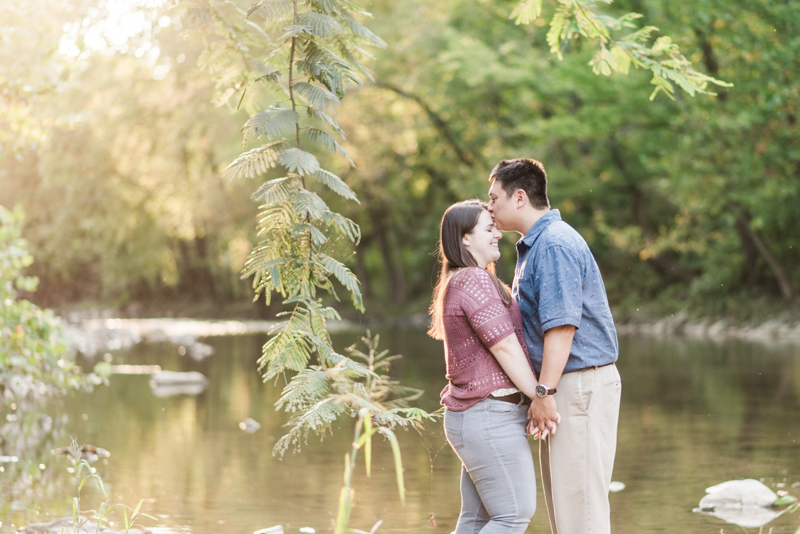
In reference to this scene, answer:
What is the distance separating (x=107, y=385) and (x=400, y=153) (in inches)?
849

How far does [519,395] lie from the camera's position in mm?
4156

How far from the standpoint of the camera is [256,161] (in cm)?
464

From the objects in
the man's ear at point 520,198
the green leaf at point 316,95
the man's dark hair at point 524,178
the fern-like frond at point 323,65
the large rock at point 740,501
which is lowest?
the large rock at point 740,501

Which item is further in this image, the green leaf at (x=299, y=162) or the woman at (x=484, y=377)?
the green leaf at (x=299, y=162)

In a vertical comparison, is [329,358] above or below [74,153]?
below

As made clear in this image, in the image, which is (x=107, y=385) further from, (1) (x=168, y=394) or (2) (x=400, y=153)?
(2) (x=400, y=153)

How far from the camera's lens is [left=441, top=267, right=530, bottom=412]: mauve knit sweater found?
4020 mm

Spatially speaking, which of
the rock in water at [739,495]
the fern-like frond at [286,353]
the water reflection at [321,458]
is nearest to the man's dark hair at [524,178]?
the fern-like frond at [286,353]

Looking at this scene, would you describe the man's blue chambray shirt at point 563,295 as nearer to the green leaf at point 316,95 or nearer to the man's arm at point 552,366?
the man's arm at point 552,366

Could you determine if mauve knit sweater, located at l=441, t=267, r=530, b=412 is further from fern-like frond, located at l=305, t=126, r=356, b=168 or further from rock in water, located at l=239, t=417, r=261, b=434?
rock in water, located at l=239, t=417, r=261, b=434

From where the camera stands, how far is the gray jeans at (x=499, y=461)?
158 inches

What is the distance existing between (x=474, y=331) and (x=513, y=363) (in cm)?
21

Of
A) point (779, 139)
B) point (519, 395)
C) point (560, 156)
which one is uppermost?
point (560, 156)

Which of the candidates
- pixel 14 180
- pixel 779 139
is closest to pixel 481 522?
pixel 779 139
